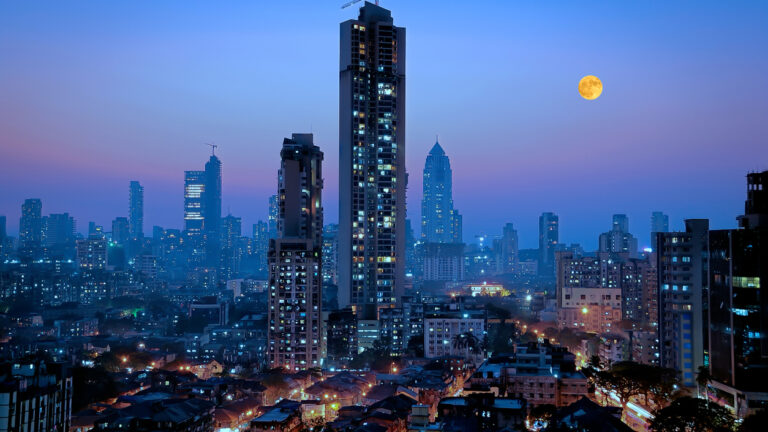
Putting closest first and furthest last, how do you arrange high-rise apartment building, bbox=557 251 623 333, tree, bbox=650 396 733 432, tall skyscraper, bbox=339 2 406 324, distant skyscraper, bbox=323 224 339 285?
tree, bbox=650 396 733 432, tall skyscraper, bbox=339 2 406 324, high-rise apartment building, bbox=557 251 623 333, distant skyscraper, bbox=323 224 339 285

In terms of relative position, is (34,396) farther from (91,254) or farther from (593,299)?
(91,254)

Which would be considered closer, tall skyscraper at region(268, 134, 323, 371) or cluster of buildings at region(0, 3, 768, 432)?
cluster of buildings at region(0, 3, 768, 432)

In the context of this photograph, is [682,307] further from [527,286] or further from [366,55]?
[527,286]

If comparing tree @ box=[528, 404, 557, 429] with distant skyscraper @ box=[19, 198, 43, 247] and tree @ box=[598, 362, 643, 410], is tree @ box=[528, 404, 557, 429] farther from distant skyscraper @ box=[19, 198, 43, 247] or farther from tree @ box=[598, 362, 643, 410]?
distant skyscraper @ box=[19, 198, 43, 247]

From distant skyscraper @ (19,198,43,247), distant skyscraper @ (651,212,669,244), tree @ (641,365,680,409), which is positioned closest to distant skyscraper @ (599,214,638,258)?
distant skyscraper @ (651,212,669,244)

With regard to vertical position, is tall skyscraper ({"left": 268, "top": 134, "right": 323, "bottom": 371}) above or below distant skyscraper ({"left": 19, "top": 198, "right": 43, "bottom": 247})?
below

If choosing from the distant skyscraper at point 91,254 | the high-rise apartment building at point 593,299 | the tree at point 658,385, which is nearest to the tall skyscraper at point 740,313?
the tree at point 658,385
